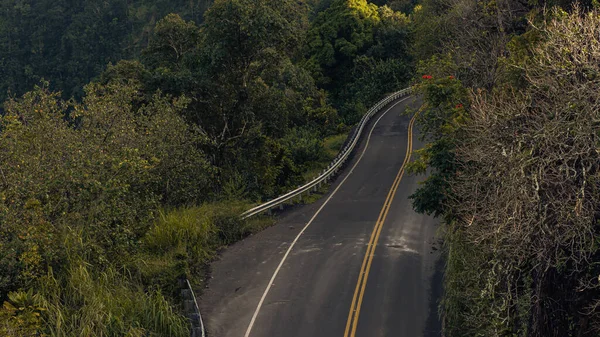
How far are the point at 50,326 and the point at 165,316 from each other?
3.09m

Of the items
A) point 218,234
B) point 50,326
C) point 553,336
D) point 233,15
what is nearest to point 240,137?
point 233,15

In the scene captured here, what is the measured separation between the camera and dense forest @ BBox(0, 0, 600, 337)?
13617mm

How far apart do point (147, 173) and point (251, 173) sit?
11345 millimetres

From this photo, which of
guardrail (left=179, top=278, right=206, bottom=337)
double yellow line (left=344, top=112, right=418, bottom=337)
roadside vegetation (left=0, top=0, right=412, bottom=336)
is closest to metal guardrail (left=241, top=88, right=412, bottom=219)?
roadside vegetation (left=0, top=0, right=412, bottom=336)

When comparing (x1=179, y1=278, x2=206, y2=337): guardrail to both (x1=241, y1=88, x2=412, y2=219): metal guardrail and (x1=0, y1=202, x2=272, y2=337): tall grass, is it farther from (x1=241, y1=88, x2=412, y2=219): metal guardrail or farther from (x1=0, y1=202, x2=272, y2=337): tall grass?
(x1=241, y1=88, x2=412, y2=219): metal guardrail

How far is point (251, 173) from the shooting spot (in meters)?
32.8

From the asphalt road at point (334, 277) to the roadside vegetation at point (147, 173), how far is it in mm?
1285

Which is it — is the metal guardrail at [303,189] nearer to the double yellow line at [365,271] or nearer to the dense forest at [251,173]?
the dense forest at [251,173]

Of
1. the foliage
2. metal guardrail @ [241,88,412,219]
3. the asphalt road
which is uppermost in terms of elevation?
the foliage

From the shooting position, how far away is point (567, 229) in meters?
12.8

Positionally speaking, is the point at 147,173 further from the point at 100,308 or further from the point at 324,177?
the point at 324,177

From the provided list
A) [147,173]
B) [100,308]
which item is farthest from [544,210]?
[147,173]

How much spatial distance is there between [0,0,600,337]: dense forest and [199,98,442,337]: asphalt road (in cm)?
102

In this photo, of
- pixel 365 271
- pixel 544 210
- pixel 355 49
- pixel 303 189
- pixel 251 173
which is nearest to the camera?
pixel 544 210
